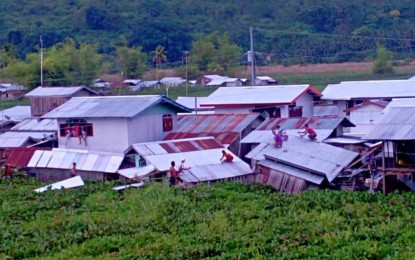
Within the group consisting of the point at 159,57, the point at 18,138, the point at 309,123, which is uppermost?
the point at 159,57

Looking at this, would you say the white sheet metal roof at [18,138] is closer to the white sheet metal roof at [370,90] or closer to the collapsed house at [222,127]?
the collapsed house at [222,127]

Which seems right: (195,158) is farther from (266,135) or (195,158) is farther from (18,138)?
(18,138)

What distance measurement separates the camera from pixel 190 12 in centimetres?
9269

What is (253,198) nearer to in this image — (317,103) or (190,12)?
(317,103)

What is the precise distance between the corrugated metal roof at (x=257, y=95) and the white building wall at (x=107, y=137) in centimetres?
673

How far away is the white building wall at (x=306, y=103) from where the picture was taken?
1400 inches

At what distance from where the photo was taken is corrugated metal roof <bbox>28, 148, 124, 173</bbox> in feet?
91.9

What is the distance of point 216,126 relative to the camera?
3166 cm

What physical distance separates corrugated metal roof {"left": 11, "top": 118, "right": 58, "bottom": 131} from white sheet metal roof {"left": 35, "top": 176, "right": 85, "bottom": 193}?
8.36 metres

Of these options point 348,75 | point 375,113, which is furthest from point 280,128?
point 348,75

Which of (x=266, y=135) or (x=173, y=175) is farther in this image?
(x=266, y=135)

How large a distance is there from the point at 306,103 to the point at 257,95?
237 cm

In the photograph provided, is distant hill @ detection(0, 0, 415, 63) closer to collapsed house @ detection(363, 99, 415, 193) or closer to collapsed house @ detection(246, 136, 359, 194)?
collapsed house @ detection(246, 136, 359, 194)

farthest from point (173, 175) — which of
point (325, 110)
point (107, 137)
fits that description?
point (325, 110)
